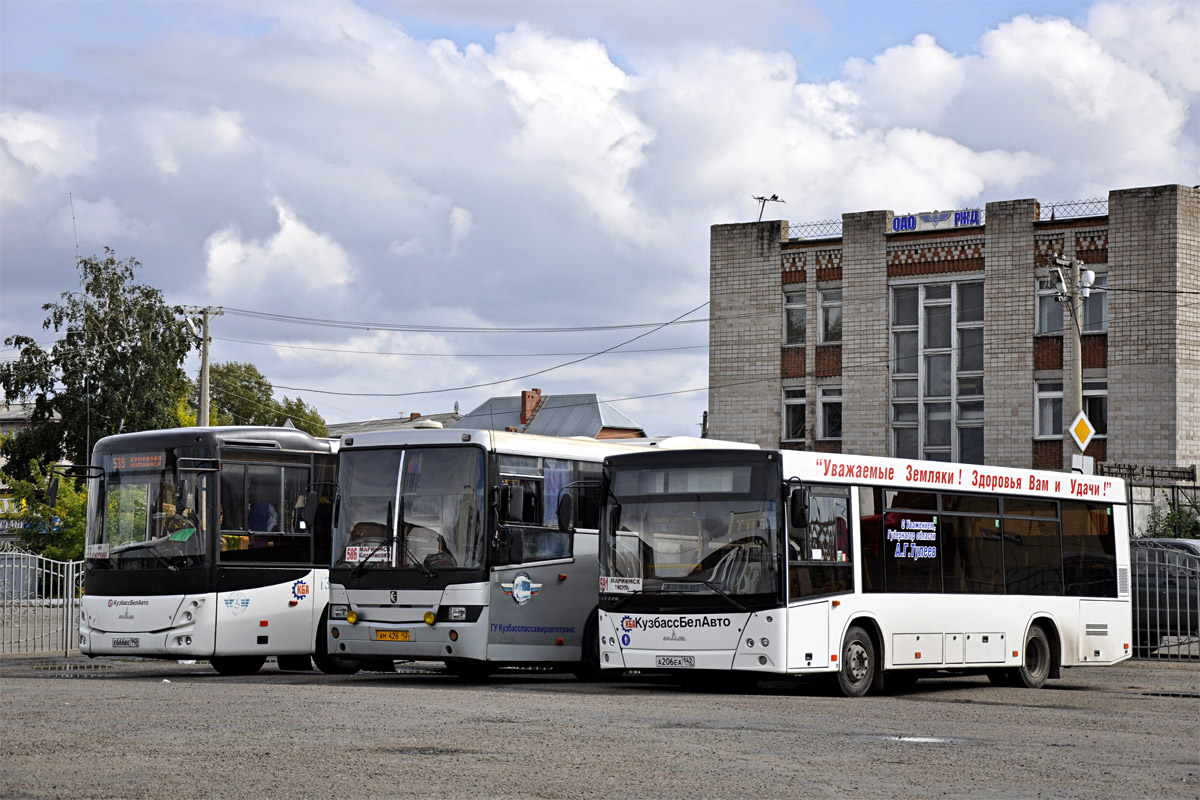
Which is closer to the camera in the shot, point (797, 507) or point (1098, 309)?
point (797, 507)

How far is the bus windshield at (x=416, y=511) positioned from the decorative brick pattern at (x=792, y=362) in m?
27.3

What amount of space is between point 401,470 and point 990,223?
27025 millimetres

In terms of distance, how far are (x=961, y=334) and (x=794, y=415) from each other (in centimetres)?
520

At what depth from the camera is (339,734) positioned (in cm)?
1219

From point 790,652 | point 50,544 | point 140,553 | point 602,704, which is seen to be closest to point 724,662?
point 790,652

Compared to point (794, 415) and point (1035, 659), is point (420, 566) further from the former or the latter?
point (794, 415)

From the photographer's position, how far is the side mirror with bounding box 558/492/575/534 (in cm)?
2061

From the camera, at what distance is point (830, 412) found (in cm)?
4581

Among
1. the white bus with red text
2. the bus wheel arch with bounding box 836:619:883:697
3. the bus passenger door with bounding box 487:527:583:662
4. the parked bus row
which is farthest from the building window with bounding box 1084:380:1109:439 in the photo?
the bus wheel arch with bounding box 836:619:883:697

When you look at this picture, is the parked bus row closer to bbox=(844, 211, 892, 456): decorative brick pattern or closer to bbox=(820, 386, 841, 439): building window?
bbox=(844, 211, 892, 456): decorative brick pattern

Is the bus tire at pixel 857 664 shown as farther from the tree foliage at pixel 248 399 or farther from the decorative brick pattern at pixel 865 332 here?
the tree foliage at pixel 248 399

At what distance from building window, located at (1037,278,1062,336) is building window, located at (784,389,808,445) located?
689cm

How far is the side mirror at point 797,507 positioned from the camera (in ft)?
57.9

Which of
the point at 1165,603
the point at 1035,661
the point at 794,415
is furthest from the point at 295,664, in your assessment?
the point at 794,415
